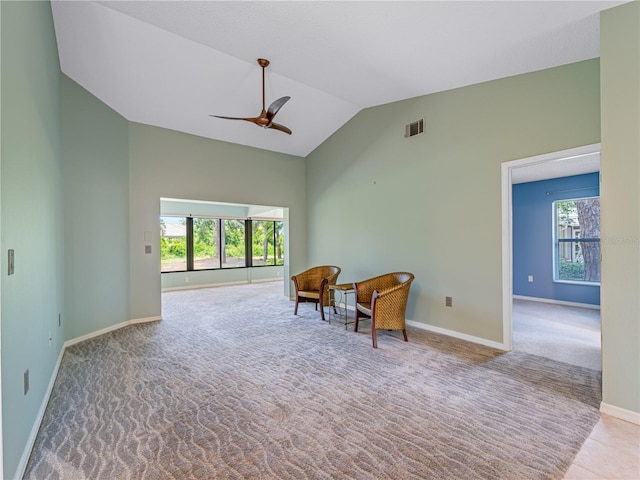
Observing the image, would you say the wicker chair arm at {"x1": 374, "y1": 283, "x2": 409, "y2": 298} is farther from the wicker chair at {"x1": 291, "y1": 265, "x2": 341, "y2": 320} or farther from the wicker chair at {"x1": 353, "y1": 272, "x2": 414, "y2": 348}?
the wicker chair at {"x1": 291, "y1": 265, "x2": 341, "y2": 320}

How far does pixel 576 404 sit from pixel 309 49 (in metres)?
4.10

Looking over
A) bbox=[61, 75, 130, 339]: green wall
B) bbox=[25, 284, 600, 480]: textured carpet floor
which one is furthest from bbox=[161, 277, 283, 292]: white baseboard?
bbox=[25, 284, 600, 480]: textured carpet floor

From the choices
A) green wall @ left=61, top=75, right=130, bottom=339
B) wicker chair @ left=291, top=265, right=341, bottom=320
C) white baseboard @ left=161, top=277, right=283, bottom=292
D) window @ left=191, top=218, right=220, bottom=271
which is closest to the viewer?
green wall @ left=61, top=75, right=130, bottom=339

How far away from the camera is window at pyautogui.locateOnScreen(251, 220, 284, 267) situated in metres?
9.38

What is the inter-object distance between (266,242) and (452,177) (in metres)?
6.69

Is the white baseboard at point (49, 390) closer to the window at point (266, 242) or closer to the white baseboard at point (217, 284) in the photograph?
the white baseboard at point (217, 284)

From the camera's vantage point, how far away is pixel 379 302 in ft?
12.2

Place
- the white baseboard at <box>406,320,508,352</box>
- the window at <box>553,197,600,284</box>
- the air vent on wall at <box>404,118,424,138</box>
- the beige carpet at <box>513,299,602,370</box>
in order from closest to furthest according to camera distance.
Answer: the beige carpet at <box>513,299,602,370</box>
the white baseboard at <box>406,320,508,352</box>
the air vent on wall at <box>404,118,424,138</box>
the window at <box>553,197,600,284</box>

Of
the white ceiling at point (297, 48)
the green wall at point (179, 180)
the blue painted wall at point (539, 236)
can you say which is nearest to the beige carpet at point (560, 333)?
the blue painted wall at point (539, 236)

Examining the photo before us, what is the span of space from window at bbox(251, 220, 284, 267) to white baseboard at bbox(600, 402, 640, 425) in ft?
27.0

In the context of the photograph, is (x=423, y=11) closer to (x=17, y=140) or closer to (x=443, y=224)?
(x=443, y=224)

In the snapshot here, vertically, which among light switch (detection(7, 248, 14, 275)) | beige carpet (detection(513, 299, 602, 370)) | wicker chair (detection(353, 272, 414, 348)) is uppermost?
light switch (detection(7, 248, 14, 275))

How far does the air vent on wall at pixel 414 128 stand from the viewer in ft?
14.2

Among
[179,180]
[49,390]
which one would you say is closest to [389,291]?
[49,390]
